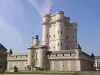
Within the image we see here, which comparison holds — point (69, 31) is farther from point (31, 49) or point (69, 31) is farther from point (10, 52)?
point (10, 52)

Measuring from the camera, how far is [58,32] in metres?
103

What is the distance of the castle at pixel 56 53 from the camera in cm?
8700

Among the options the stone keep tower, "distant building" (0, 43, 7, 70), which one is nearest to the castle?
the stone keep tower

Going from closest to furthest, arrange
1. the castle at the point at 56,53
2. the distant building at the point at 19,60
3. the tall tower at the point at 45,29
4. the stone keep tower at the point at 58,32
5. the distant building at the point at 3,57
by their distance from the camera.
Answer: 1. the castle at the point at 56,53
2. the distant building at the point at 19,60
3. the stone keep tower at the point at 58,32
4. the tall tower at the point at 45,29
5. the distant building at the point at 3,57

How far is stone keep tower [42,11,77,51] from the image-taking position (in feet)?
339

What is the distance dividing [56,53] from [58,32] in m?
15.7

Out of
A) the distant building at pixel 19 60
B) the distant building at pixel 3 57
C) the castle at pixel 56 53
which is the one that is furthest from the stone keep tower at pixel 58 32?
the distant building at pixel 3 57

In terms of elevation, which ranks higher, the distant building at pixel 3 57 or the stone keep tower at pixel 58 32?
the stone keep tower at pixel 58 32

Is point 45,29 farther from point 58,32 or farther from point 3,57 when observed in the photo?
point 3,57

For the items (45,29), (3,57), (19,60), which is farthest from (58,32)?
(3,57)

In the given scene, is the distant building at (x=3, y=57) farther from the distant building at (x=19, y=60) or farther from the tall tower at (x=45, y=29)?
the tall tower at (x=45, y=29)

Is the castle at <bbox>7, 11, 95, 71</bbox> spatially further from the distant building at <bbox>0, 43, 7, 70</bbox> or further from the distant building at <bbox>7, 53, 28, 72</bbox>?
the distant building at <bbox>0, 43, 7, 70</bbox>

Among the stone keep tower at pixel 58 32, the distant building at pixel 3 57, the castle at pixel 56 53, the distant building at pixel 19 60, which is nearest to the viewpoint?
the castle at pixel 56 53

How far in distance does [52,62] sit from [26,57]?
14679mm
